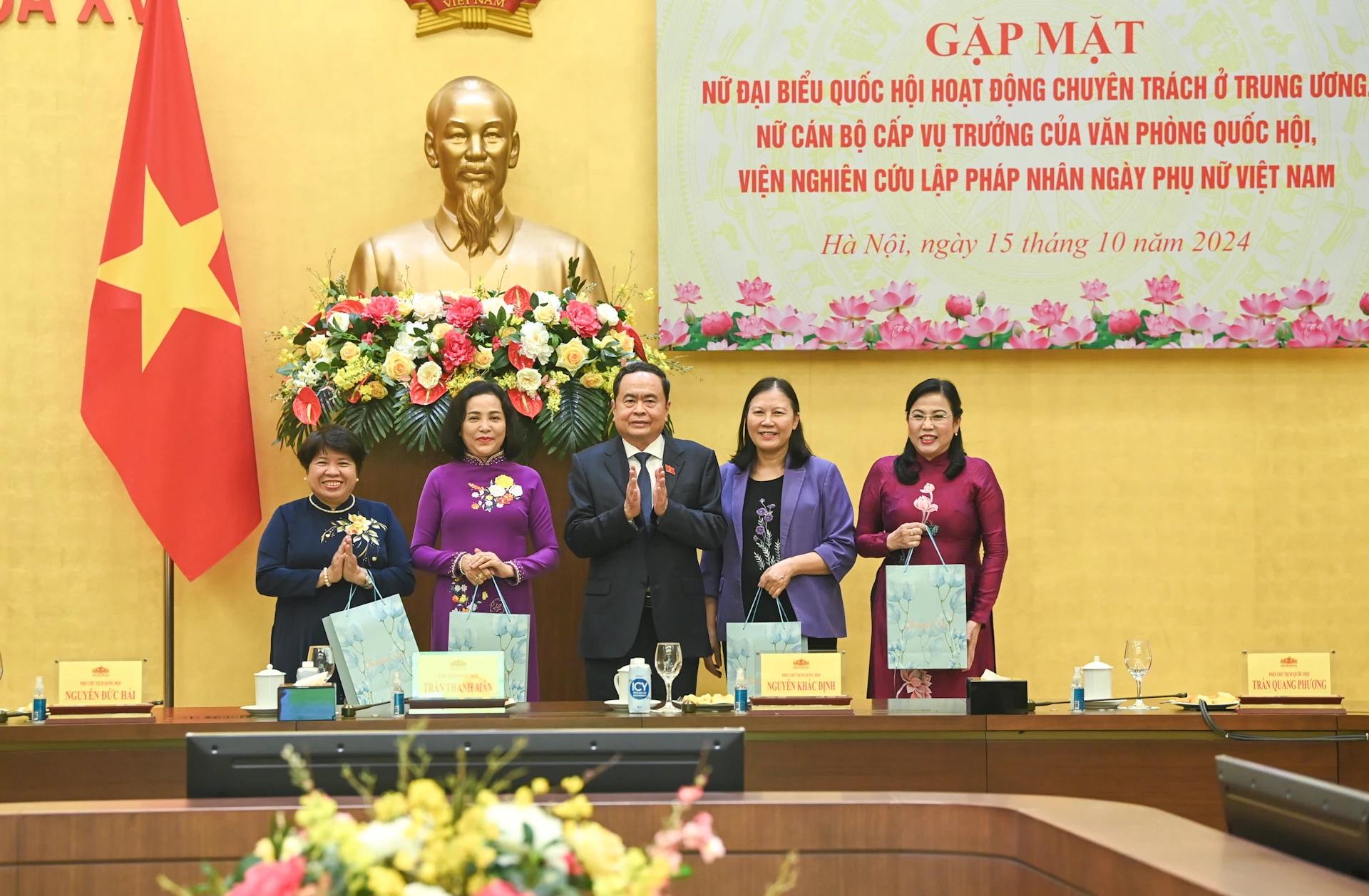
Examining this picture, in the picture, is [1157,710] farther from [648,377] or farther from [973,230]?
[973,230]

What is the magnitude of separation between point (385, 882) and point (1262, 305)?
16.0 feet

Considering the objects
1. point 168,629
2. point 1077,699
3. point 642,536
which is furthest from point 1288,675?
point 168,629

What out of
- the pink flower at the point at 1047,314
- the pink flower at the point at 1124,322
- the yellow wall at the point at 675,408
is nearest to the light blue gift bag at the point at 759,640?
the yellow wall at the point at 675,408

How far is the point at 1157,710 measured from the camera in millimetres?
2914

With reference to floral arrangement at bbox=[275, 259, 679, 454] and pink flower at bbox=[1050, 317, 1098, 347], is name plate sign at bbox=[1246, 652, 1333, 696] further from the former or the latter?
pink flower at bbox=[1050, 317, 1098, 347]

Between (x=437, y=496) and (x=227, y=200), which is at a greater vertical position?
(x=227, y=200)

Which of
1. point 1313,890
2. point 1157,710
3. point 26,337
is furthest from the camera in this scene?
point 26,337

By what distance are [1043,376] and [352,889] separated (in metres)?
4.60

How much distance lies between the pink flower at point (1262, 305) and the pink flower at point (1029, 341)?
2.49ft

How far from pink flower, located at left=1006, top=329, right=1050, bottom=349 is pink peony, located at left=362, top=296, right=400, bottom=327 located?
2.31 m

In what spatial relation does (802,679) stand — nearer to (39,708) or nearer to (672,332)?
(39,708)

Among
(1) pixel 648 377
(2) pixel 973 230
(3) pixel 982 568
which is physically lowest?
(3) pixel 982 568

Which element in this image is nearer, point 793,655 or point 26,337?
point 793,655

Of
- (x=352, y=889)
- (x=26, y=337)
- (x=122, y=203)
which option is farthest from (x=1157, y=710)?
(x=26, y=337)
